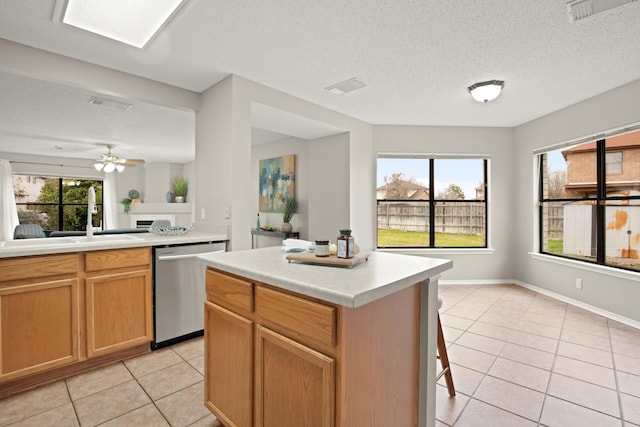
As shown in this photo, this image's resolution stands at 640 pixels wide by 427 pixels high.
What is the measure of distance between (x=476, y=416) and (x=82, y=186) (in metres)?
9.47

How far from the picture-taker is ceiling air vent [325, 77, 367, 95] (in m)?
3.14

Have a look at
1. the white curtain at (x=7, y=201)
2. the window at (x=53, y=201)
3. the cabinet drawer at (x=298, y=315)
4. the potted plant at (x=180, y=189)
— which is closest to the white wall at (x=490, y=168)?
the cabinet drawer at (x=298, y=315)

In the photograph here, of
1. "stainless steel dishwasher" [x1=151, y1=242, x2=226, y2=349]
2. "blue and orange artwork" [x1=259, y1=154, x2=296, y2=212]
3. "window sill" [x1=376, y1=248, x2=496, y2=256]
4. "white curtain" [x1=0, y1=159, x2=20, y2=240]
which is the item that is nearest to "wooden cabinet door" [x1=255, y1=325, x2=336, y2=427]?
"stainless steel dishwasher" [x1=151, y1=242, x2=226, y2=349]

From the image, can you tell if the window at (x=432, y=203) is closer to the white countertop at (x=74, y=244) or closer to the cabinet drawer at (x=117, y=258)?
the white countertop at (x=74, y=244)

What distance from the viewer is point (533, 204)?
4488 mm

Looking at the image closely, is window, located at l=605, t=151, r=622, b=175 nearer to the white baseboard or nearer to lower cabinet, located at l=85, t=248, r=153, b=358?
the white baseboard

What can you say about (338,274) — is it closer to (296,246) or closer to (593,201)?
(296,246)

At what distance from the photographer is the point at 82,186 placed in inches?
318

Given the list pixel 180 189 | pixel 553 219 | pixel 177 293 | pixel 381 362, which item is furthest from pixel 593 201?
pixel 180 189

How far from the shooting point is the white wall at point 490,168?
15.7 feet

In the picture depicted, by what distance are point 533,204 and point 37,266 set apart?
5403 millimetres

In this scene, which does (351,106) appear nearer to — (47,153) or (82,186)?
(47,153)

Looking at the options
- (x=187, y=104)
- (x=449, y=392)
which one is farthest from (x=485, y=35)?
(x=187, y=104)

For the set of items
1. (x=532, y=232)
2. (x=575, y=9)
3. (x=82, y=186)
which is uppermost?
(x=575, y=9)
